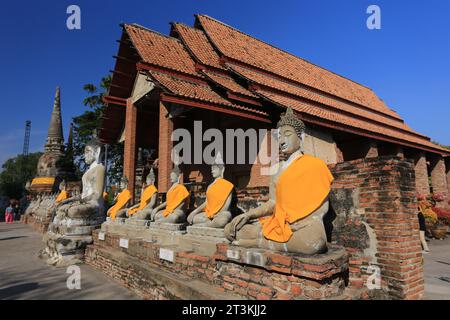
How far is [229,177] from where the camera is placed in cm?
1149

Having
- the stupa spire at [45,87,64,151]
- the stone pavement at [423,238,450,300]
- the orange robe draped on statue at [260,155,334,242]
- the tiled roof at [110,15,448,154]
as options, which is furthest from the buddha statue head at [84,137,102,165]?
the stupa spire at [45,87,64,151]

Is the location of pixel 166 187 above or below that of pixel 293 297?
above

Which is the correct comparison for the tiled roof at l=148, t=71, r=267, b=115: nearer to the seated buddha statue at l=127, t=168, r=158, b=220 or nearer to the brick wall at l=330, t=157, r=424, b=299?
the seated buddha statue at l=127, t=168, r=158, b=220

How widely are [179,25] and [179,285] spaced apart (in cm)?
1105

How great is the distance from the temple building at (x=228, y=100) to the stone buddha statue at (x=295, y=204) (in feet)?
7.09

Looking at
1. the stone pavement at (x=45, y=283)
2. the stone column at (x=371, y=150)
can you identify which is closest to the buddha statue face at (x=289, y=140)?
the stone pavement at (x=45, y=283)

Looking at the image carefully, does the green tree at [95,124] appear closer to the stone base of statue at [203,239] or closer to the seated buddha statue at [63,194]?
the seated buddha statue at [63,194]

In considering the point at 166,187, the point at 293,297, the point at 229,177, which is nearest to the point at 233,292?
the point at 293,297

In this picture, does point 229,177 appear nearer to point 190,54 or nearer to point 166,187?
point 166,187

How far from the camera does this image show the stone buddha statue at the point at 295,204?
9.91 feet

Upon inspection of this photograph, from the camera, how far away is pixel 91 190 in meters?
7.62

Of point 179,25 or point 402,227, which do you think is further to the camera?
point 179,25

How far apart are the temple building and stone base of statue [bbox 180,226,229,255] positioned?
1.20 metres
